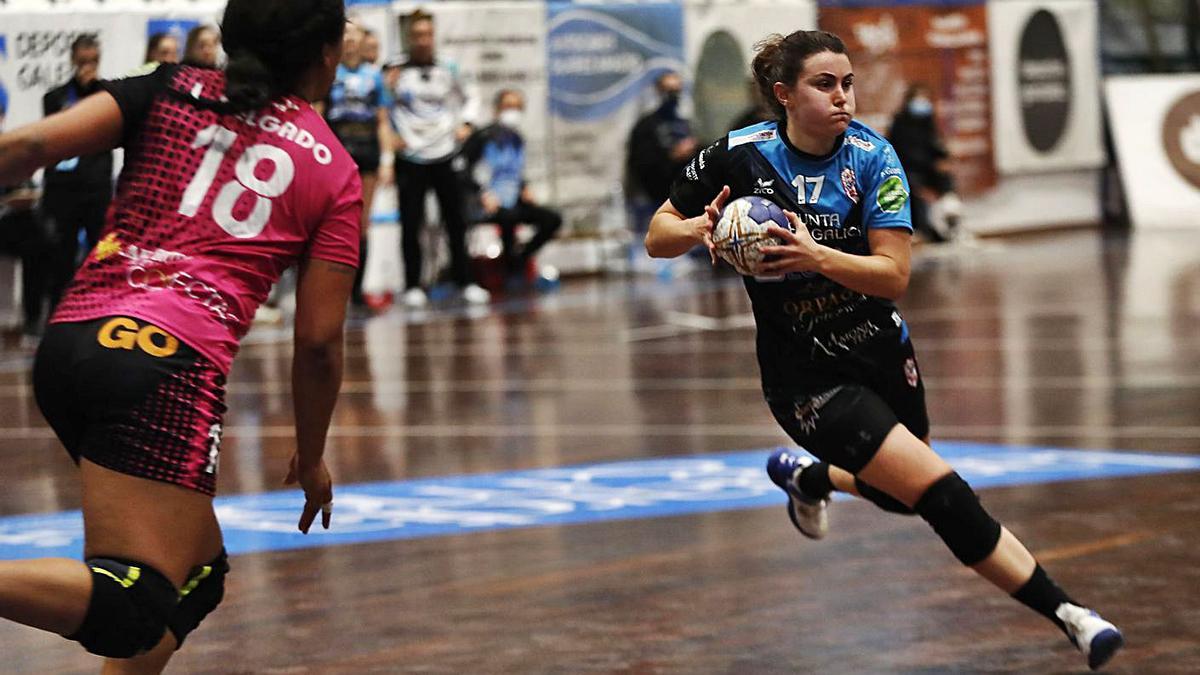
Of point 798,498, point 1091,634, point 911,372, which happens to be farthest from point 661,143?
point 1091,634

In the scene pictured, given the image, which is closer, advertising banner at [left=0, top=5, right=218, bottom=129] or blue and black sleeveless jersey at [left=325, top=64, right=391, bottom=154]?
blue and black sleeveless jersey at [left=325, top=64, right=391, bottom=154]

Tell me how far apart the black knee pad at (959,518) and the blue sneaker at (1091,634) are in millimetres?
269

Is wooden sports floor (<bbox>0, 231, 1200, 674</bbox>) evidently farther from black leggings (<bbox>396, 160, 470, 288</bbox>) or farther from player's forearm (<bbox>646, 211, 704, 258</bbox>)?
black leggings (<bbox>396, 160, 470, 288</bbox>)

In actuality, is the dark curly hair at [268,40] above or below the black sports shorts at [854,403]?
above

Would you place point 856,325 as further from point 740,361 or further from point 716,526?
point 740,361

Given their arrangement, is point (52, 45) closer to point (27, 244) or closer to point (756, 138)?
point (27, 244)

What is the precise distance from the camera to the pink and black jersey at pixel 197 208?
398 centimetres

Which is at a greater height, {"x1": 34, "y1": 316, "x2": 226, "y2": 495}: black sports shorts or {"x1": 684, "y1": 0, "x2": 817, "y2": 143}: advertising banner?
{"x1": 684, "y1": 0, "x2": 817, "y2": 143}: advertising banner

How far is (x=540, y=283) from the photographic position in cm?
1870

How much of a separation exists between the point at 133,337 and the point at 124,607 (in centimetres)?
55

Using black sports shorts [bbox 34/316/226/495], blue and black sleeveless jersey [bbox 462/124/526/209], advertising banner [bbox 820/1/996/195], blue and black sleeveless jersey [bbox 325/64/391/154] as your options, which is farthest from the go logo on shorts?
advertising banner [bbox 820/1/996/195]

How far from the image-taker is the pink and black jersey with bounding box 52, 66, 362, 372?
3977 mm

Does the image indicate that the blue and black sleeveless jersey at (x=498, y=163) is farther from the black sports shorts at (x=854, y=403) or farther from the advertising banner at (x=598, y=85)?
the black sports shorts at (x=854, y=403)

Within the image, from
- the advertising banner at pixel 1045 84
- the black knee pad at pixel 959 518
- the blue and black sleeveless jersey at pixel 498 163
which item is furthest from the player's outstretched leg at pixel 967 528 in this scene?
the advertising banner at pixel 1045 84
